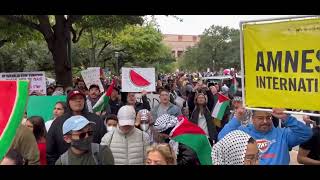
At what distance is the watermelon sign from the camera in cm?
968

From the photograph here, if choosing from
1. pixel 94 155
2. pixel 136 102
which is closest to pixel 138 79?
pixel 136 102

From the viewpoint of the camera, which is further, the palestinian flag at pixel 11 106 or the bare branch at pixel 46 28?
the bare branch at pixel 46 28

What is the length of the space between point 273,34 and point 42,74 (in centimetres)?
787

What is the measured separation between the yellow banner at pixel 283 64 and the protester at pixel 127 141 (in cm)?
137

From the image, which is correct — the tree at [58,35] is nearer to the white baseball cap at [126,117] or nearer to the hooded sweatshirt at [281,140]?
the white baseball cap at [126,117]

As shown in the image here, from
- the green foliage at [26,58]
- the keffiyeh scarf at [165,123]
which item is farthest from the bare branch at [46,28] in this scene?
the green foliage at [26,58]

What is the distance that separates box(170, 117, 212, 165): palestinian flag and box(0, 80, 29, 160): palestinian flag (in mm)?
1549

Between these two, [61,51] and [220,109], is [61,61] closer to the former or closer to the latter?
[61,51]

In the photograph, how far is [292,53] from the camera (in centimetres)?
360

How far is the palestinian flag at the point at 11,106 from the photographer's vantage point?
2.88 meters

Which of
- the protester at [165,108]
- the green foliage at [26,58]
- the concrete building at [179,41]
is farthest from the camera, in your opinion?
the concrete building at [179,41]

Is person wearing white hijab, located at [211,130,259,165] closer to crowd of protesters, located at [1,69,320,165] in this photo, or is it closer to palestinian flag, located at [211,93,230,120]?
crowd of protesters, located at [1,69,320,165]
